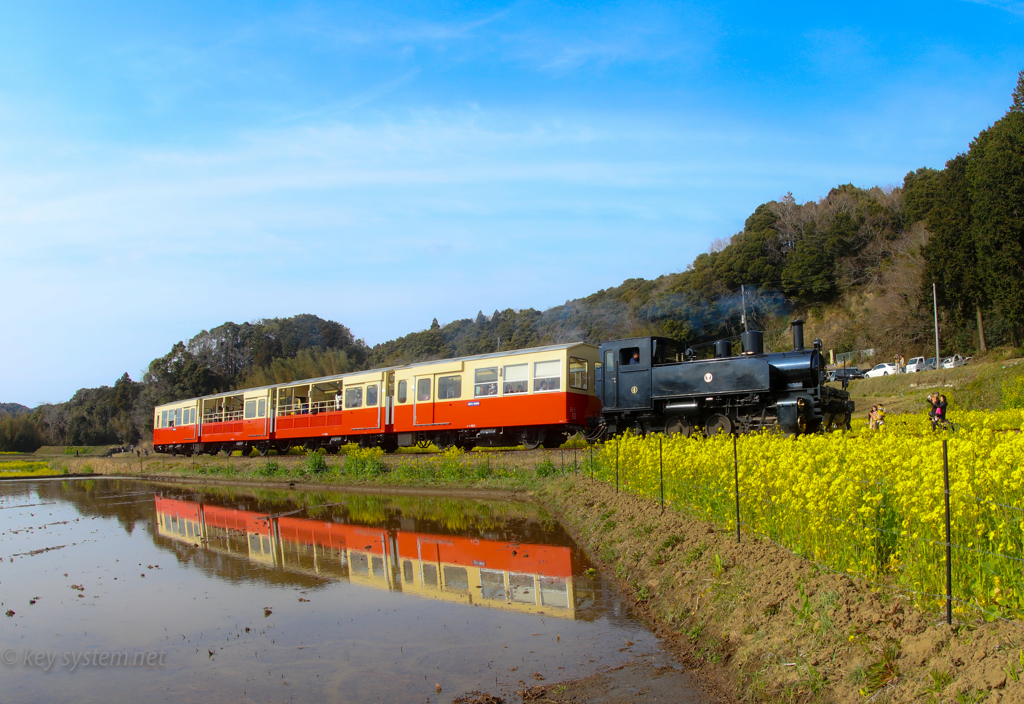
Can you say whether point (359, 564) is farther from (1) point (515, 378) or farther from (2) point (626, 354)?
(1) point (515, 378)

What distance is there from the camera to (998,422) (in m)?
13.0

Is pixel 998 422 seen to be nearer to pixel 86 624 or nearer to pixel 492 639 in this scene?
pixel 492 639

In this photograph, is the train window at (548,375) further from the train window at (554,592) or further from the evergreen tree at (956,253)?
the evergreen tree at (956,253)

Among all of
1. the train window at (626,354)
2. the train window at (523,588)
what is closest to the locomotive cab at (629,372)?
the train window at (626,354)

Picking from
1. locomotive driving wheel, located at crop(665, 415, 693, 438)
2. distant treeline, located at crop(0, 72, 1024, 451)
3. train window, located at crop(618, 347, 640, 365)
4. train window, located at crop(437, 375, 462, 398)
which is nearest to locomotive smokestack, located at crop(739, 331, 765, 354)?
locomotive driving wheel, located at crop(665, 415, 693, 438)

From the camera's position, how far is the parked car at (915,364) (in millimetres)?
34562

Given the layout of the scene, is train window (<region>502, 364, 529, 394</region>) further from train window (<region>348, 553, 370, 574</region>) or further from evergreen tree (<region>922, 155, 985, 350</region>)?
evergreen tree (<region>922, 155, 985, 350</region>)

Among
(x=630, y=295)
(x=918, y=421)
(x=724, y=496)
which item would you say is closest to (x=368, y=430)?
(x=918, y=421)

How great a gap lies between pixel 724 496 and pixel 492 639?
9.16ft

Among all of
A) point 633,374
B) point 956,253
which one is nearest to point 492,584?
point 633,374

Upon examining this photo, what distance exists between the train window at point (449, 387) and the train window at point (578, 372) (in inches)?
145

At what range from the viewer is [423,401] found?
21.0m

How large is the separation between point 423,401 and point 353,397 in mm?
3909

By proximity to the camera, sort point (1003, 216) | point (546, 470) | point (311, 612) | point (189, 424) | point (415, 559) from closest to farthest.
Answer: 1. point (311, 612)
2. point (415, 559)
3. point (546, 470)
4. point (1003, 216)
5. point (189, 424)
